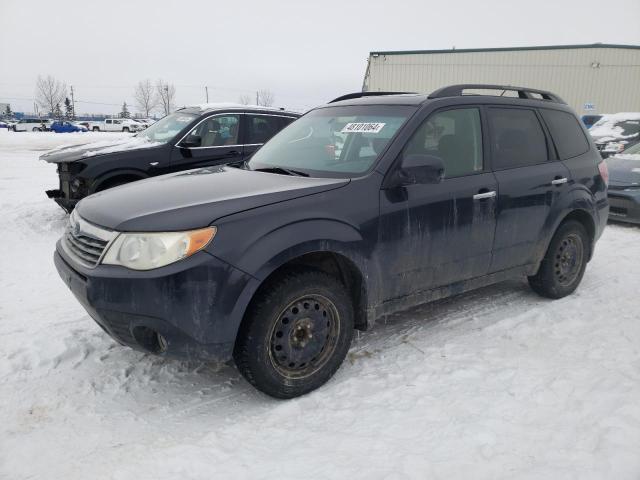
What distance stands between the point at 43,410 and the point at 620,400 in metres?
3.31

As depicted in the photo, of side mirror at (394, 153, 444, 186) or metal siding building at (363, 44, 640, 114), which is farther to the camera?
metal siding building at (363, 44, 640, 114)

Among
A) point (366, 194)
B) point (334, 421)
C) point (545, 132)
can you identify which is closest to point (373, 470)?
point (334, 421)

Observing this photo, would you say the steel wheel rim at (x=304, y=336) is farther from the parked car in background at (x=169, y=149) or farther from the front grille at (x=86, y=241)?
the parked car in background at (x=169, y=149)

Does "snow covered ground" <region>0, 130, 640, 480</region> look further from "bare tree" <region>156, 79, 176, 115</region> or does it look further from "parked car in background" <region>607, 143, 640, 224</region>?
"bare tree" <region>156, 79, 176, 115</region>

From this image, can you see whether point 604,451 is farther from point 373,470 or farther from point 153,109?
point 153,109

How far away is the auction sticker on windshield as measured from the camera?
3480 millimetres

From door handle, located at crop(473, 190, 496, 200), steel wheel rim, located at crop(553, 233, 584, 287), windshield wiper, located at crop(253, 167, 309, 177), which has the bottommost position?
steel wheel rim, located at crop(553, 233, 584, 287)

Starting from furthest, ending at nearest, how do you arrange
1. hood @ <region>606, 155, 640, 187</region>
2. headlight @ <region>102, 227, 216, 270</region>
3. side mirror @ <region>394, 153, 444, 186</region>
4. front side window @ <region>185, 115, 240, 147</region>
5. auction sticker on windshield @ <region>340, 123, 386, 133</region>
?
hood @ <region>606, 155, 640, 187</region>
front side window @ <region>185, 115, 240, 147</region>
auction sticker on windshield @ <region>340, 123, 386, 133</region>
side mirror @ <region>394, 153, 444, 186</region>
headlight @ <region>102, 227, 216, 270</region>

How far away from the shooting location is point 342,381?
314 centimetres

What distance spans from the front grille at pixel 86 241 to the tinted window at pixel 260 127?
15.2 feet

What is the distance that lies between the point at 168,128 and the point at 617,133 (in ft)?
34.7

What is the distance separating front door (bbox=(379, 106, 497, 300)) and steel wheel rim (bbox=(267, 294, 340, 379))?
0.48 m

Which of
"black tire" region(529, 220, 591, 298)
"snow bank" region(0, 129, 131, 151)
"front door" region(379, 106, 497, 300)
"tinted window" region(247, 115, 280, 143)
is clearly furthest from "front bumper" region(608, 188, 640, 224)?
"snow bank" region(0, 129, 131, 151)

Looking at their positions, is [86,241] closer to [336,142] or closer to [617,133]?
[336,142]
